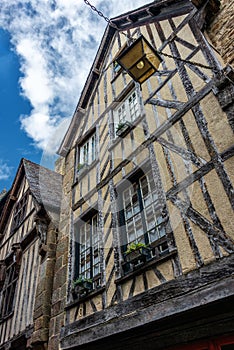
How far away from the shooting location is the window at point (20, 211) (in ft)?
25.9

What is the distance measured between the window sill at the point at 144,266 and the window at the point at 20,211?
4668 mm

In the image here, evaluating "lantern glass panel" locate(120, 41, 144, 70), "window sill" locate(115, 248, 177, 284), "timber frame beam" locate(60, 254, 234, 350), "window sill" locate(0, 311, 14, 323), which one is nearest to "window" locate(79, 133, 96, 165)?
"window sill" locate(115, 248, 177, 284)

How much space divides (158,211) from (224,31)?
113 inches

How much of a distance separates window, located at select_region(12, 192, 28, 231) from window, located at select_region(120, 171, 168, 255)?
4174mm

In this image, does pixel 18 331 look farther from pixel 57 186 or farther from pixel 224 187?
pixel 224 187

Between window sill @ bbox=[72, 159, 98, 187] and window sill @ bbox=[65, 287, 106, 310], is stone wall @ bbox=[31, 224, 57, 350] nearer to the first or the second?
window sill @ bbox=[65, 287, 106, 310]

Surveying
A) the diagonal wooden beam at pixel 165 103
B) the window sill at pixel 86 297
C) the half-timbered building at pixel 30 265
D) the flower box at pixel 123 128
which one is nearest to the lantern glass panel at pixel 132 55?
the diagonal wooden beam at pixel 165 103

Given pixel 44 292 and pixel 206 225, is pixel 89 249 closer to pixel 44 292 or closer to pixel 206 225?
pixel 44 292

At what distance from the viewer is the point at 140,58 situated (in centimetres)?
320

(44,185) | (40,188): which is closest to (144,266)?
(40,188)

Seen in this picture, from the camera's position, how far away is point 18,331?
5.55 metres

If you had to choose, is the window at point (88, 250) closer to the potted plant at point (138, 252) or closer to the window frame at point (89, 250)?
the window frame at point (89, 250)

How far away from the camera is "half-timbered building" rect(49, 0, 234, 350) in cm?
291

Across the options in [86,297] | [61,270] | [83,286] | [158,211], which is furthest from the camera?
[61,270]
